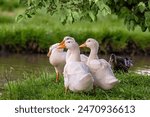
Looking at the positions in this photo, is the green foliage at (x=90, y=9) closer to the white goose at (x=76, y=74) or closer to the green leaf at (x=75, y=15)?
the green leaf at (x=75, y=15)

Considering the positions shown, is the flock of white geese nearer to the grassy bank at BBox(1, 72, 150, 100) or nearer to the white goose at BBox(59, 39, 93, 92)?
the white goose at BBox(59, 39, 93, 92)

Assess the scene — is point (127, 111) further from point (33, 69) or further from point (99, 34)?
point (99, 34)

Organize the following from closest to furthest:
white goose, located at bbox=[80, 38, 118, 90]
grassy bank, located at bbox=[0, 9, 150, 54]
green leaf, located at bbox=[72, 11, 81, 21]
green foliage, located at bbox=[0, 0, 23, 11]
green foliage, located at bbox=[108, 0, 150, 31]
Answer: green leaf, located at bbox=[72, 11, 81, 21]
white goose, located at bbox=[80, 38, 118, 90]
green foliage, located at bbox=[108, 0, 150, 31]
grassy bank, located at bbox=[0, 9, 150, 54]
green foliage, located at bbox=[0, 0, 23, 11]

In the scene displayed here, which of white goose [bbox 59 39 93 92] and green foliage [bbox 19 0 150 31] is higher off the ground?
green foliage [bbox 19 0 150 31]

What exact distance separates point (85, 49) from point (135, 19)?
598cm

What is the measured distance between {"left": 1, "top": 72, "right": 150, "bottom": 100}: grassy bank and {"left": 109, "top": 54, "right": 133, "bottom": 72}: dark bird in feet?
2.32

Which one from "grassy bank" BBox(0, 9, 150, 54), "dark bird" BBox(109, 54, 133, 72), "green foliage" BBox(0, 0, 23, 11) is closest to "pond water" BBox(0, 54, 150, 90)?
"grassy bank" BBox(0, 9, 150, 54)

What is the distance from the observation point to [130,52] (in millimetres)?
14609

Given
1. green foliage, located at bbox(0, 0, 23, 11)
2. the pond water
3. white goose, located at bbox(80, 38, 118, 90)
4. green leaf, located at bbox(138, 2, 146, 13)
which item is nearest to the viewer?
white goose, located at bbox(80, 38, 118, 90)

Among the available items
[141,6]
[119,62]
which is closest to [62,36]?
[119,62]

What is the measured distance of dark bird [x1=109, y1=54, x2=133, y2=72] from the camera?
34.4ft

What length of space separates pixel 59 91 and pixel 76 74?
71 centimetres

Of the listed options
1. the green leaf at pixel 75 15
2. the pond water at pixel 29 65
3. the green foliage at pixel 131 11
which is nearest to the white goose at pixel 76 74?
the green leaf at pixel 75 15

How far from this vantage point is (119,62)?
10562mm
